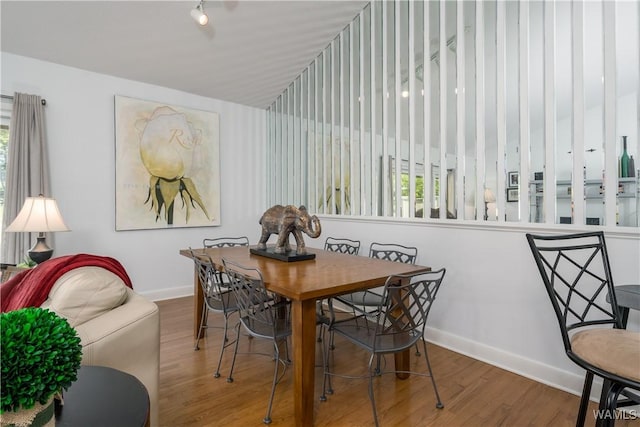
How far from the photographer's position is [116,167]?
3.78 meters

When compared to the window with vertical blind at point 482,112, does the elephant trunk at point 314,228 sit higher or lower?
lower

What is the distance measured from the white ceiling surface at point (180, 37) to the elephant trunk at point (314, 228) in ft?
7.50

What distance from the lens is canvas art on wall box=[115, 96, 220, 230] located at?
3.83m

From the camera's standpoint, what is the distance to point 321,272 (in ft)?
6.85

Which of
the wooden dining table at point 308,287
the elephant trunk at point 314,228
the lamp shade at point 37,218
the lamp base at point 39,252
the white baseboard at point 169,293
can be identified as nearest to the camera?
the wooden dining table at point 308,287

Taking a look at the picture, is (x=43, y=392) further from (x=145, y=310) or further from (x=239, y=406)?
(x=239, y=406)

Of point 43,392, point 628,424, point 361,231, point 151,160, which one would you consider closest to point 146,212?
point 151,160

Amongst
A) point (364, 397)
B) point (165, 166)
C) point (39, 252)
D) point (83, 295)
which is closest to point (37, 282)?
point (83, 295)

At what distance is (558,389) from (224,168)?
420 cm

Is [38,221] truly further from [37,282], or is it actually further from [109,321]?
[109,321]

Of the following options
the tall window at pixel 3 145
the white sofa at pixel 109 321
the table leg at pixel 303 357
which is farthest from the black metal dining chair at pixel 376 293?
the tall window at pixel 3 145

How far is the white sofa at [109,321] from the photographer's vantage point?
1.31m

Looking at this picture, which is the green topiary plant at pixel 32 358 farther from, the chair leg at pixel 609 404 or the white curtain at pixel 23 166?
the white curtain at pixel 23 166

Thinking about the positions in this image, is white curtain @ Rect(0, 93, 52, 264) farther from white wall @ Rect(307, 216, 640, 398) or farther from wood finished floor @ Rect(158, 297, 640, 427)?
white wall @ Rect(307, 216, 640, 398)
